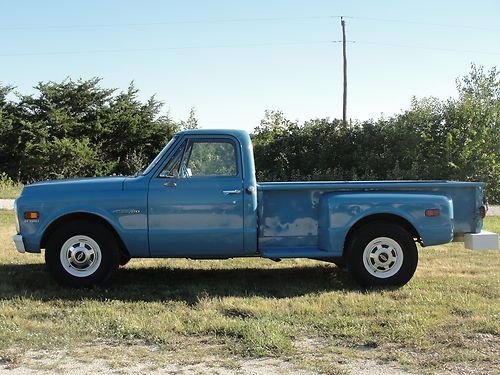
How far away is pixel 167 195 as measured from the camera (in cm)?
673

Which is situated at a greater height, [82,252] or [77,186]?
[77,186]

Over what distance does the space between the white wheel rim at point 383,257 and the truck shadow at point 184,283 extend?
35 centimetres

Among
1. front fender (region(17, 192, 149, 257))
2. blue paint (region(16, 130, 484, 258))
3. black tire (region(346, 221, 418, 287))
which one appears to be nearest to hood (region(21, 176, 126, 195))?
blue paint (region(16, 130, 484, 258))

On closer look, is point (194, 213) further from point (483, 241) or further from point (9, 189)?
point (9, 189)

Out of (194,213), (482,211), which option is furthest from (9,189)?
(482,211)

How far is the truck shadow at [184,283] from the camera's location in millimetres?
6547

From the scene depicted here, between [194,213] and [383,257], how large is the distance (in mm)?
2266

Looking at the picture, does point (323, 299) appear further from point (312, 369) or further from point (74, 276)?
point (74, 276)

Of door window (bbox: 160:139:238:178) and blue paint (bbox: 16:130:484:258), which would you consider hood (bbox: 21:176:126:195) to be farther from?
door window (bbox: 160:139:238:178)

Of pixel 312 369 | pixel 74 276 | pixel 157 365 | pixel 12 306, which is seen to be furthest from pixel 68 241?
pixel 312 369

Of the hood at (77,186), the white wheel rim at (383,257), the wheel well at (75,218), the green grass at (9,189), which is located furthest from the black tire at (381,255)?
the green grass at (9,189)

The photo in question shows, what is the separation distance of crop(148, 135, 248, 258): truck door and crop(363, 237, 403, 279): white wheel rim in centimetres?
150

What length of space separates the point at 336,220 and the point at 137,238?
2.29 meters

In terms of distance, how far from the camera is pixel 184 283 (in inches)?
287
